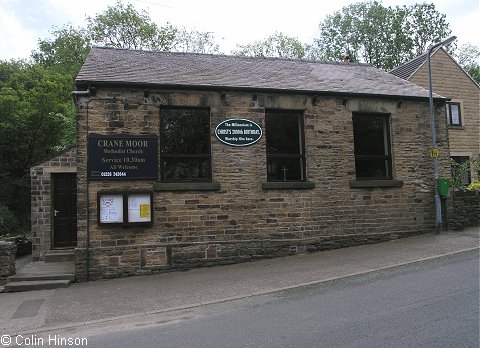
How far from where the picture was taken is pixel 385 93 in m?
11.4

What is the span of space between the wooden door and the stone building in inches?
134

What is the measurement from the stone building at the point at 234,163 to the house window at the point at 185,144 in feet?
0.08

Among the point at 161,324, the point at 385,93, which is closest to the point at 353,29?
the point at 385,93

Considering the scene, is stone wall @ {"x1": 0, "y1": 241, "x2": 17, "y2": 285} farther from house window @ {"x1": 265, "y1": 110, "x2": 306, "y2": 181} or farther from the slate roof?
house window @ {"x1": 265, "y1": 110, "x2": 306, "y2": 181}

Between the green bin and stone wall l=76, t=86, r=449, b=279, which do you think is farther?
the green bin

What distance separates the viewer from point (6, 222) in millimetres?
→ 16547

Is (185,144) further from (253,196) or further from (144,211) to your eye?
(253,196)

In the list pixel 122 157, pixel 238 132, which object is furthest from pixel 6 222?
pixel 238 132

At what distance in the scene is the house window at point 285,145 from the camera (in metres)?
10.6

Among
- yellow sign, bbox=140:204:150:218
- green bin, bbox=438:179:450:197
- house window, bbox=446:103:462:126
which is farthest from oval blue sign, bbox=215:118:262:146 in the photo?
house window, bbox=446:103:462:126

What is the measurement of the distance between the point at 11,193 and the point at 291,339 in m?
18.0

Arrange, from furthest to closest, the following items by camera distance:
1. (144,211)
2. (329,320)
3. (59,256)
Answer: (59,256), (144,211), (329,320)

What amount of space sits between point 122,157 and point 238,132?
2.88m

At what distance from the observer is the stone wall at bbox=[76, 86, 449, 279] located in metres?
9.10
